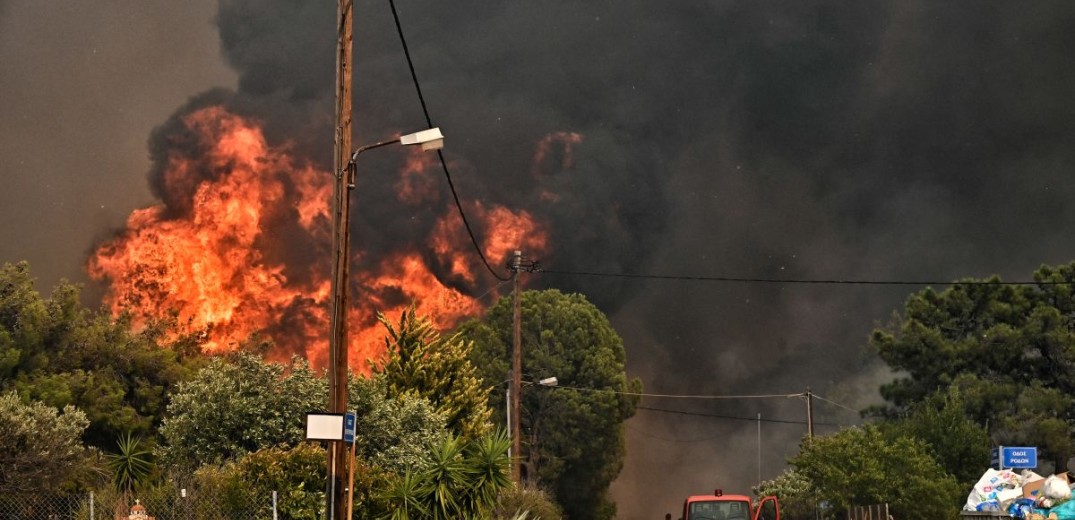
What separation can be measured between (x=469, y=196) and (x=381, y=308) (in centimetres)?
1855

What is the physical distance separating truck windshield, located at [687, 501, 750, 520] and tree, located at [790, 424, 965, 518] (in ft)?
65.9

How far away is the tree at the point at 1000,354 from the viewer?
6650 cm

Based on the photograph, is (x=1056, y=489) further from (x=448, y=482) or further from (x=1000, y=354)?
(x=1000, y=354)

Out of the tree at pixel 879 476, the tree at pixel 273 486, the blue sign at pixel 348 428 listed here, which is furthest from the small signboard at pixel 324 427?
the tree at pixel 879 476

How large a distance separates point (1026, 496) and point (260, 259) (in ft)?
195

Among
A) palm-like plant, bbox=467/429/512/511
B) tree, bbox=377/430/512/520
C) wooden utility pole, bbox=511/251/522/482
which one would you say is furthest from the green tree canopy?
palm-like plant, bbox=467/429/512/511

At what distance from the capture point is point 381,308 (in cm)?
9294

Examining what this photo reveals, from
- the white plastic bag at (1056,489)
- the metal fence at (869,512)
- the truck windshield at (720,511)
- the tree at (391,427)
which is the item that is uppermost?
the tree at (391,427)

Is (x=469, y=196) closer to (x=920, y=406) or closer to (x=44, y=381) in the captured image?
(x=920, y=406)

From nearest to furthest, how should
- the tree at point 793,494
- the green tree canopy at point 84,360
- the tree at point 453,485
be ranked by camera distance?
the tree at point 453,485 → the green tree canopy at point 84,360 → the tree at point 793,494

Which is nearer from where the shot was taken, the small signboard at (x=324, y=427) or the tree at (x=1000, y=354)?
the small signboard at (x=324, y=427)

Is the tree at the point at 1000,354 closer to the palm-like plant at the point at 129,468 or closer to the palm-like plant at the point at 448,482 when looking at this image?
the palm-like plant at the point at 129,468

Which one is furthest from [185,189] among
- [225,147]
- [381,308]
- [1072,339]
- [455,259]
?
[1072,339]

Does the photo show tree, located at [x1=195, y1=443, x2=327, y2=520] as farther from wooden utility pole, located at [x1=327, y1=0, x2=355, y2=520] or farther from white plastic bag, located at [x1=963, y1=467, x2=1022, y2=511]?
white plastic bag, located at [x1=963, y1=467, x2=1022, y2=511]
